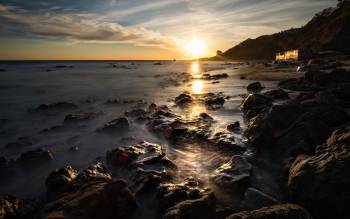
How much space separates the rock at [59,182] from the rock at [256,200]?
3.70 m

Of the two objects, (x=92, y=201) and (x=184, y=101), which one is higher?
(x=92, y=201)

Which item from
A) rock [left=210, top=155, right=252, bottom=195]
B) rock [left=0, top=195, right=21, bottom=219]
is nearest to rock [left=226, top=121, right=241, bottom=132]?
rock [left=210, top=155, right=252, bottom=195]

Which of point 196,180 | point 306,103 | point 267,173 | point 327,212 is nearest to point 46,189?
point 196,180

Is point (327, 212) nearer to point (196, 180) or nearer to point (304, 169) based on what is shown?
point (304, 169)

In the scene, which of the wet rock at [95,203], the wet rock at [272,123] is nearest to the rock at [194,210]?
the wet rock at [95,203]

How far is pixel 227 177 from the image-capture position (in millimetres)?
6816

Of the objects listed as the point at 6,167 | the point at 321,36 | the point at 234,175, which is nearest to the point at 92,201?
the point at 234,175

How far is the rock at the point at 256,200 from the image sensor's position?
208 inches

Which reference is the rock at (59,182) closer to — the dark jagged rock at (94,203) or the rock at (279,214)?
the dark jagged rock at (94,203)

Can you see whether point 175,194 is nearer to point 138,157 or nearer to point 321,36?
point 138,157

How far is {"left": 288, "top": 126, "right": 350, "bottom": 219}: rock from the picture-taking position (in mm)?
4824

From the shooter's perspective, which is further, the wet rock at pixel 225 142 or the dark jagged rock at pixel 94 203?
the wet rock at pixel 225 142

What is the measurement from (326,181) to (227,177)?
2.29 meters

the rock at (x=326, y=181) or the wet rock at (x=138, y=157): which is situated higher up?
the rock at (x=326, y=181)
